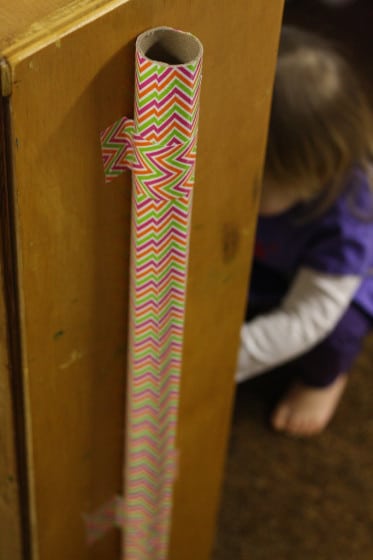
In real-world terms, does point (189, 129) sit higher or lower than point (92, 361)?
higher

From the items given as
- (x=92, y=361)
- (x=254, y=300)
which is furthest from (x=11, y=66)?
(x=254, y=300)

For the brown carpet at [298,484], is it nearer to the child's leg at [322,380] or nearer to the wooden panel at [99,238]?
the child's leg at [322,380]

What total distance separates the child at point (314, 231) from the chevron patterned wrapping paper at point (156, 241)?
0.48m

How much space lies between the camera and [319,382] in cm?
135

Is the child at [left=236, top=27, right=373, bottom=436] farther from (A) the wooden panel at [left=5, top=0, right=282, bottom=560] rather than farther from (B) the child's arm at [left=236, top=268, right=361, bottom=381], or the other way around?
(A) the wooden panel at [left=5, top=0, right=282, bottom=560]

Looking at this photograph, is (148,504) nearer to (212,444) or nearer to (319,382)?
(212,444)

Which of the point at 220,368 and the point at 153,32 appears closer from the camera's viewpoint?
the point at 153,32

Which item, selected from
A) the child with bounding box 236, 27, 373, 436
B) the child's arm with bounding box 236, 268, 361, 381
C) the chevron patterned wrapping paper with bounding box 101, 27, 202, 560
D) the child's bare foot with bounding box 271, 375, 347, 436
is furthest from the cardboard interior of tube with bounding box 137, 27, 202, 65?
the child's bare foot with bounding box 271, 375, 347, 436

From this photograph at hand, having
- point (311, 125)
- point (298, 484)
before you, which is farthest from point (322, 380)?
point (311, 125)

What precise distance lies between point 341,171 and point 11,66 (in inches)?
31.6

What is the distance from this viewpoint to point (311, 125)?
117 centimetres

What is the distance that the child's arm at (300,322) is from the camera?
4.06 ft

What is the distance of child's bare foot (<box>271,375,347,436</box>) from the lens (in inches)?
53.1

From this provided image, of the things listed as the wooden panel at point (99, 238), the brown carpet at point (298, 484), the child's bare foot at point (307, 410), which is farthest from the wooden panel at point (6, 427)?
the child's bare foot at point (307, 410)
